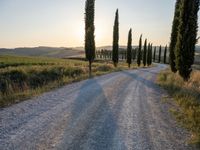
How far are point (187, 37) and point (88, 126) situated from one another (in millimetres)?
17823

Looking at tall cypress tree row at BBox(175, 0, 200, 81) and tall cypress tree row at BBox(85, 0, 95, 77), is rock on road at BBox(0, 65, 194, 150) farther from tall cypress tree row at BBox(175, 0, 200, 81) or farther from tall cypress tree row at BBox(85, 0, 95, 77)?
tall cypress tree row at BBox(85, 0, 95, 77)

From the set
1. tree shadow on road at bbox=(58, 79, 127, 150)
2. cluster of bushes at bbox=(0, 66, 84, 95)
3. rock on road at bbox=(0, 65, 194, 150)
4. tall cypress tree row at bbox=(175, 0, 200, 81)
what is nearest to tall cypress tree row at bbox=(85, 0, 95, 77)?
cluster of bushes at bbox=(0, 66, 84, 95)

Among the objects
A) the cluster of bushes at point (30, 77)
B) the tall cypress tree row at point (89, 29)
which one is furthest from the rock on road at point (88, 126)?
the tall cypress tree row at point (89, 29)

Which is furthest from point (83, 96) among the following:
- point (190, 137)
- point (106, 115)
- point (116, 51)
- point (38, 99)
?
point (116, 51)

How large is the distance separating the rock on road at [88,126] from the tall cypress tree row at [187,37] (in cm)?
1184

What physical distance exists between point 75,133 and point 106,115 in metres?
2.55

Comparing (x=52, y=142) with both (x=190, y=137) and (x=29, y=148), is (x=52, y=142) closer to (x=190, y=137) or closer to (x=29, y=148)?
(x=29, y=148)

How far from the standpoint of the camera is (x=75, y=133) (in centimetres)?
770

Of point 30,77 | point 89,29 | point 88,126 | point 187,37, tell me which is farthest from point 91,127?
point 89,29

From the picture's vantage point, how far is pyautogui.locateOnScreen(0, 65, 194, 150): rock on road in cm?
694

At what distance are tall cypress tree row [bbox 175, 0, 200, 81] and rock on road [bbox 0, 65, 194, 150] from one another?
11.8m

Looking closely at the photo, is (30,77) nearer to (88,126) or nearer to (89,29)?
(89,29)

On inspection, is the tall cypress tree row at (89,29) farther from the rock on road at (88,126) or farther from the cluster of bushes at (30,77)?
the rock on road at (88,126)

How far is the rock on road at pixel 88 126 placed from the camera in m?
6.94
